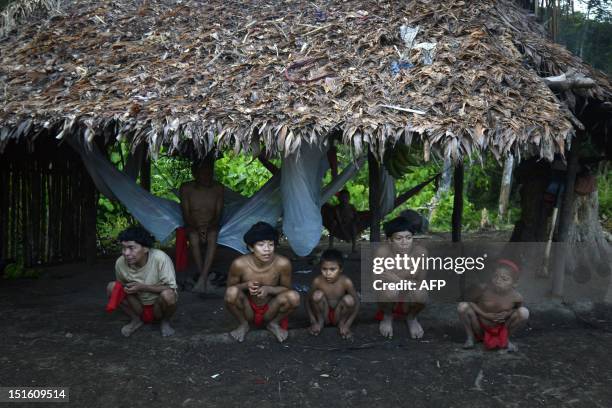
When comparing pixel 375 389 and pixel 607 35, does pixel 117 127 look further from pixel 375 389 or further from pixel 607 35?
pixel 607 35

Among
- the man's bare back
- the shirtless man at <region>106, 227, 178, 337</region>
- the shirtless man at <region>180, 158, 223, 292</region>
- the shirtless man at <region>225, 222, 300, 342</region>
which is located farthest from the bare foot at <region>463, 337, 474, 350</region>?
the man's bare back

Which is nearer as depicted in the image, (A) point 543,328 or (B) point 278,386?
(B) point 278,386

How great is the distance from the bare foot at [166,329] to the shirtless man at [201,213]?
1.20 m

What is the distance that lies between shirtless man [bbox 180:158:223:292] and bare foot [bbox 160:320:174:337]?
47.2 inches

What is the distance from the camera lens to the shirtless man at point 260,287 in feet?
11.8

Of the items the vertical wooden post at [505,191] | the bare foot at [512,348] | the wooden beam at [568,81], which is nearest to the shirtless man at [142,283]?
the bare foot at [512,348]

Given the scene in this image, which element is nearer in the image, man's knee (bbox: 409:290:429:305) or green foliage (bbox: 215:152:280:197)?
man's knee (bbox: 409:290:429:305)

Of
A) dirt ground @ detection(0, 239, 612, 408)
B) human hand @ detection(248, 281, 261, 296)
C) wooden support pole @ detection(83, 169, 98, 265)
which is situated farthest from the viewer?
wooden support pole @ detection(83, 169, 98, 265)

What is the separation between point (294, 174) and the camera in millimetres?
4352

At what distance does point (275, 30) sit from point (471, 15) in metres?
1.75

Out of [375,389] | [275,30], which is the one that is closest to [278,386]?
[375,389]

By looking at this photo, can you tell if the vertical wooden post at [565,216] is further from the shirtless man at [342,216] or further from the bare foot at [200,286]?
the bare foot at [200,286]

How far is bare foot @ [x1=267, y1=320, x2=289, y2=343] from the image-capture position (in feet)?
12.1

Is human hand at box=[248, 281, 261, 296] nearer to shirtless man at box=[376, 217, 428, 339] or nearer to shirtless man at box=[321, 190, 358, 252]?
shirtless man at box=[376, 217, 428, 339]
